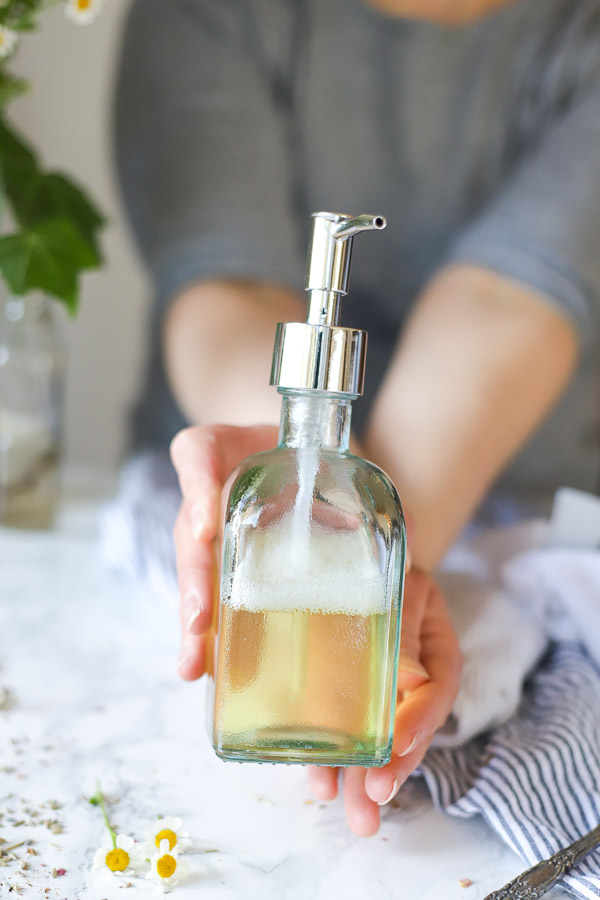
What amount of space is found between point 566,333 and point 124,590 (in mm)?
382

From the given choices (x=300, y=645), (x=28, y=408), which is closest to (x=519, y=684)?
(x=300, y=645)

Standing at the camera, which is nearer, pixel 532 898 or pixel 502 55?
pixel 532 898

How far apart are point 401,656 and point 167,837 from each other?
0.12 m

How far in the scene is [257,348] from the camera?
0.65 meters

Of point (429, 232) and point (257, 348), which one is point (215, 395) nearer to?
point (257, 348)

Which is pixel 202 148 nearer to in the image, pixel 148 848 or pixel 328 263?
pixel 328 263

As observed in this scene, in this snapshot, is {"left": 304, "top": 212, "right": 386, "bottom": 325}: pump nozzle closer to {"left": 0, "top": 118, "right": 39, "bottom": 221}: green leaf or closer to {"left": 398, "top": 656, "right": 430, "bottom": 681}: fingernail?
{"left": 398, "top": 656, "right": 430, "bottom": 681}: fingernail

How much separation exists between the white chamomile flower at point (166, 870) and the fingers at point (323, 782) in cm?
7

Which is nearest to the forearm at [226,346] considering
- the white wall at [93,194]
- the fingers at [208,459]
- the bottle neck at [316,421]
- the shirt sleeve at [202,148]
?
the shirt sleeve at [202,148]

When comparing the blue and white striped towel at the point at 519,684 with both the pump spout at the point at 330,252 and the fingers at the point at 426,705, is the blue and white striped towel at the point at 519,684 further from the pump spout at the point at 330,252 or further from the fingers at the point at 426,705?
the pump spout at the point at 330,252

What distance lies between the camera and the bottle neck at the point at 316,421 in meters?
0.33

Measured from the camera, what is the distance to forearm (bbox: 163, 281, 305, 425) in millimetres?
630

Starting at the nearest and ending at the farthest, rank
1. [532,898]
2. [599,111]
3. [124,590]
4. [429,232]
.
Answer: [532,898] < [124,590] < [599,111] < [429,232]

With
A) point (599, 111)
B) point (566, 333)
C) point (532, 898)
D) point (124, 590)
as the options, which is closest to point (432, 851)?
point (532, 898)
